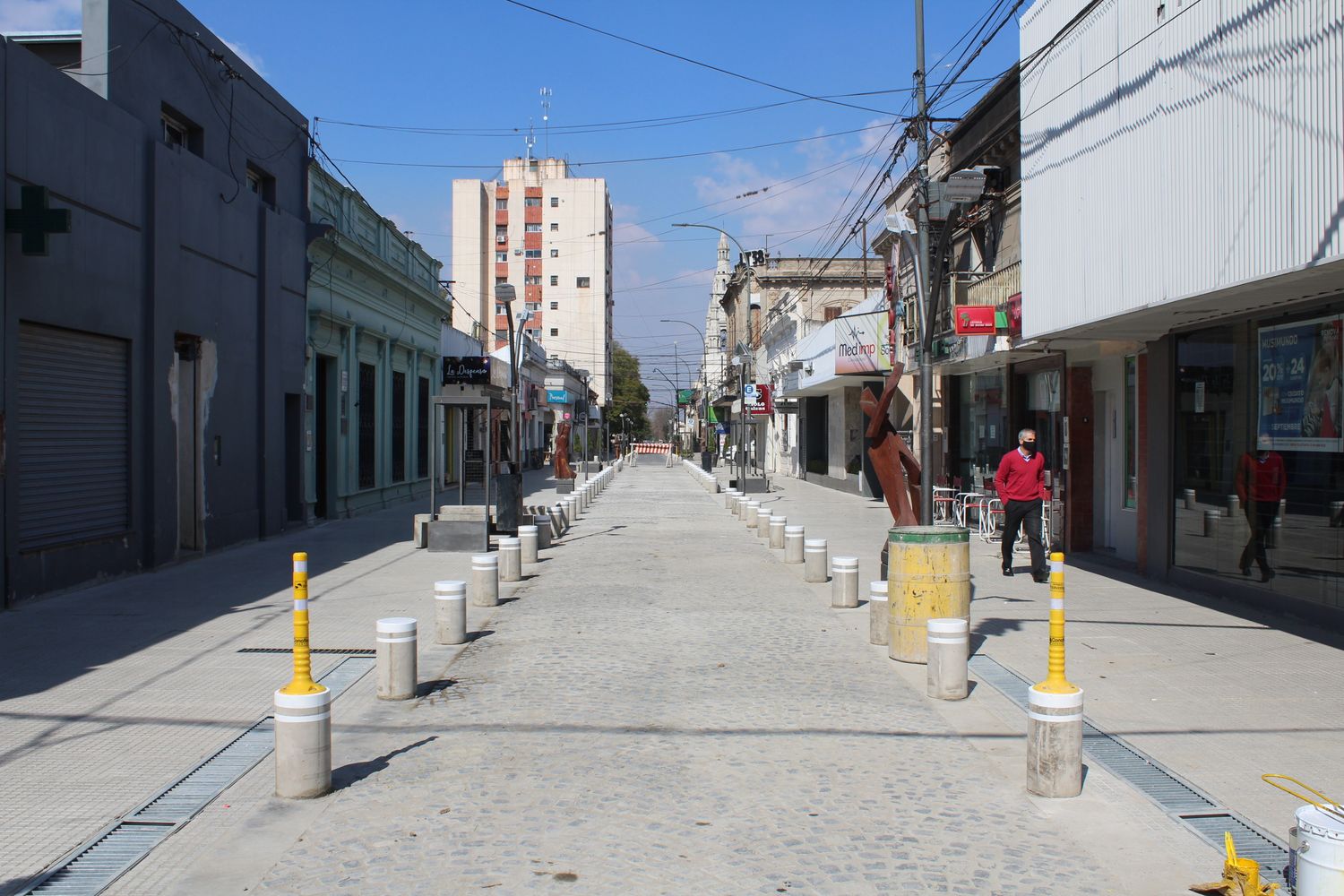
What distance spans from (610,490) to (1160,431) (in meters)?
25.8

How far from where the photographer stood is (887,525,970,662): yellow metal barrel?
896 cm

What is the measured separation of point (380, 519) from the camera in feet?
80.1

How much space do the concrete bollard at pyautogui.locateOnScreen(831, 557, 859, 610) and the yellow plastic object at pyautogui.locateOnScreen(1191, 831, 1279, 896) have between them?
7564mm

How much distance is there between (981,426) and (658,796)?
18099 millimetres

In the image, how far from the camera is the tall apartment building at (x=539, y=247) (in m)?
90.0

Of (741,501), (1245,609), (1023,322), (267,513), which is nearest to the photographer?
(1245,609)

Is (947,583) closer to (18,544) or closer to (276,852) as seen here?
(276,852)

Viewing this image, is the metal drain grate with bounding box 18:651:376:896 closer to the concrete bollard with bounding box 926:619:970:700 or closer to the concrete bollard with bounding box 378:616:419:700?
the concrete bollard with bounding box 378:616:419:700

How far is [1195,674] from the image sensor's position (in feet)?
28.2

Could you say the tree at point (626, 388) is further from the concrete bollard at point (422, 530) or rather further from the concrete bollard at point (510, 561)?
the concrete bollard at point (510, 561)

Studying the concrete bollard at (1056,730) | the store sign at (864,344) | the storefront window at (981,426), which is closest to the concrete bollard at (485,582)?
the concrete bollard at (1056,730)

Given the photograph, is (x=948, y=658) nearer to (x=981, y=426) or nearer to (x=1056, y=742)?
(x=1056, y=742)

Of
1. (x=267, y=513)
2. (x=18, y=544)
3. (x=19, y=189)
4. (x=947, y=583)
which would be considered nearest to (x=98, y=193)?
(x=19, y=189)

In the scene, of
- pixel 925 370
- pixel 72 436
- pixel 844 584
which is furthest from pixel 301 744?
pixel 72 436
